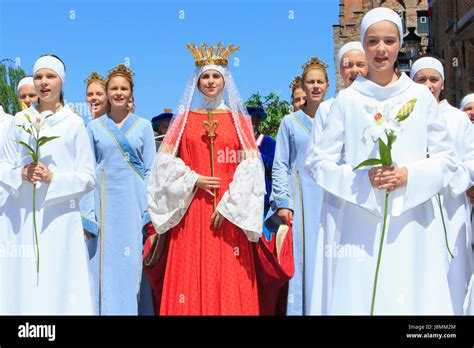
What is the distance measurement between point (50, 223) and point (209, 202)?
4.07ft

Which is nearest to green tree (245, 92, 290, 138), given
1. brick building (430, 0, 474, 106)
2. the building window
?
brick building (430, 0, 474, 106)

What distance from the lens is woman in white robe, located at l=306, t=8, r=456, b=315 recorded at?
17.3 feet

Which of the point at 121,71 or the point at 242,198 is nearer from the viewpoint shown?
the point at 242,198

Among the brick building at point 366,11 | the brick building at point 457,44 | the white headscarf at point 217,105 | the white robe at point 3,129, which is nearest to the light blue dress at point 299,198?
the white headscarf at point 217,105

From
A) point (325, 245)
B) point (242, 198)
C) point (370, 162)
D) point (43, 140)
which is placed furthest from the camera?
point (242, 198)

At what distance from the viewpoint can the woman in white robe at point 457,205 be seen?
6473 mm

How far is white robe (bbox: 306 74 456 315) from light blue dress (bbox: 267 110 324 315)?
1.95m

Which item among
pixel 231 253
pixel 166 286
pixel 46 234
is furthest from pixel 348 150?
pixel 46 234

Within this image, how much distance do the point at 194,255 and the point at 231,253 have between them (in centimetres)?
29

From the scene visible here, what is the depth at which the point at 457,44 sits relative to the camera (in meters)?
28.6

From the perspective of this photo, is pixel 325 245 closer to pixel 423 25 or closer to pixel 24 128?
pixel 24 128

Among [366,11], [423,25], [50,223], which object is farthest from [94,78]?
[423,25]

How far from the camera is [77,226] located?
20.9 feet
